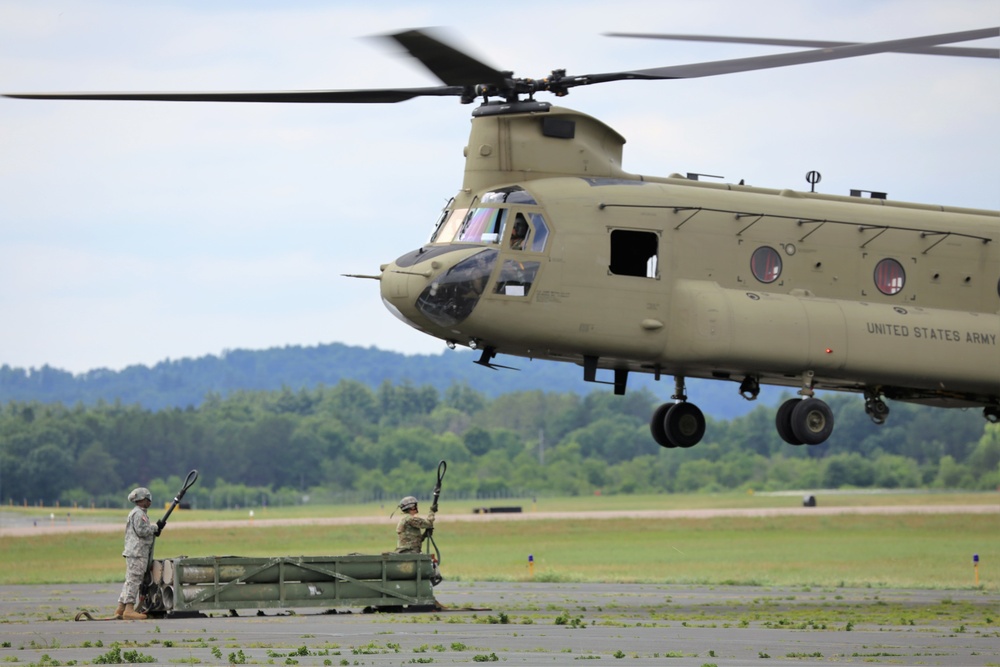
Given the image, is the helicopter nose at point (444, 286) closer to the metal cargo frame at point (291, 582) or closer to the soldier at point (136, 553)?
the metal cargo frame at point (291, 582)

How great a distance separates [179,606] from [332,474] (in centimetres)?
11419

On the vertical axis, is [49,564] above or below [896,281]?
below

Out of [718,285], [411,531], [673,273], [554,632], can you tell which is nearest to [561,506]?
[411,531]

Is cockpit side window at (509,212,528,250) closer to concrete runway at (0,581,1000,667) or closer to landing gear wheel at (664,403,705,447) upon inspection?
landing gear wheel at (664,403,705,447)

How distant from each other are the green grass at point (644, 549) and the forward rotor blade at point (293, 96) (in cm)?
1375

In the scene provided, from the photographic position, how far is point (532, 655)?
1712 cm

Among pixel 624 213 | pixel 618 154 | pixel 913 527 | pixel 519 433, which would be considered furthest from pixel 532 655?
pixel 519 433

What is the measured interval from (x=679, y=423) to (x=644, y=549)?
→ 78.1 feet

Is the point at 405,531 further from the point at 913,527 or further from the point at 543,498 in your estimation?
the point at 543,498

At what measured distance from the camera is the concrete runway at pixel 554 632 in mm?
16938

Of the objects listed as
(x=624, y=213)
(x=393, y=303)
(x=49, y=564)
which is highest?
(x=624, y=213)

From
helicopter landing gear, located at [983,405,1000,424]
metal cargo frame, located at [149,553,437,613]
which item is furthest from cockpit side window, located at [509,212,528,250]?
helicopter landing gear, located at [983,405,1000,424]

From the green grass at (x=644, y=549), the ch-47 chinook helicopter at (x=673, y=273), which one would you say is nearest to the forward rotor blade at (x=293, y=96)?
the ch-47 chinook helicopter at (x=673, y=273)

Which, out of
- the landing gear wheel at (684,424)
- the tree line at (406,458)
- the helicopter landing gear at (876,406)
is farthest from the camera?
the tree line at (406,458)
